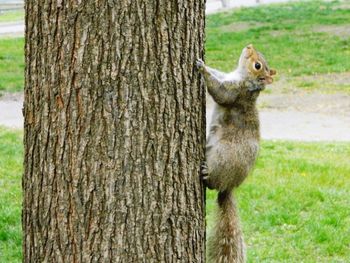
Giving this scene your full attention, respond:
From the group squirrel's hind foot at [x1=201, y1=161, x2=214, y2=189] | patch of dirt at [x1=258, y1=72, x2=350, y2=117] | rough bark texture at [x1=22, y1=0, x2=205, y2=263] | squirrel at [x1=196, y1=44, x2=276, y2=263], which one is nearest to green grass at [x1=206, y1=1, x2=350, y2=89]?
patch of dirt at [x1=258, y1=72, x2=350, y2=117]

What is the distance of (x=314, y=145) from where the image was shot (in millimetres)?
7938

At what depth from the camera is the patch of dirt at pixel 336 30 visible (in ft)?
53.3

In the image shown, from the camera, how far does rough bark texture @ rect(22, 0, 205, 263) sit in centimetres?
258

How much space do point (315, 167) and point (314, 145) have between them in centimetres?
117

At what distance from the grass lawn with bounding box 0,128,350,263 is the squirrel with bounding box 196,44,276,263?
668 mm

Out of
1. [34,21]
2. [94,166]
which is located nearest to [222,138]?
[94,166]

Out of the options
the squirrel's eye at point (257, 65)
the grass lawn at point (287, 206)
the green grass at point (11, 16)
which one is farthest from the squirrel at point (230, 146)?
the green grass at point (11, 16)

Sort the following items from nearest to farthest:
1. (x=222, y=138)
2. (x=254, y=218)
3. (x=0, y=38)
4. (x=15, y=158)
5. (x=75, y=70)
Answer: (x=75, y=70) < (x=222, y=138) < (x=254, y=218) < (x=15, y=158) < (x=0, y=38)

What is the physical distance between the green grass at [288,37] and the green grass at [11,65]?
3.37m

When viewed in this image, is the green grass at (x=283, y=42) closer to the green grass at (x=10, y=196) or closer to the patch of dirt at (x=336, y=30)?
the patch of dirt at (x=336, y=30)

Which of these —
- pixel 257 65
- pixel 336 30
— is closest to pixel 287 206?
pixel 257 65

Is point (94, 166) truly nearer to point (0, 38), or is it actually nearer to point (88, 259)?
point (88, 259)

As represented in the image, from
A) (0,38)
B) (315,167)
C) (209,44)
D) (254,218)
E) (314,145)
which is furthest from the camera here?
(0,38)

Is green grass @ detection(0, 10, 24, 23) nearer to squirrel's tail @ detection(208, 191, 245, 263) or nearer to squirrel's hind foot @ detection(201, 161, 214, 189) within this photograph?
squirrel's tail @ detection(208, 191, 245, 263)
